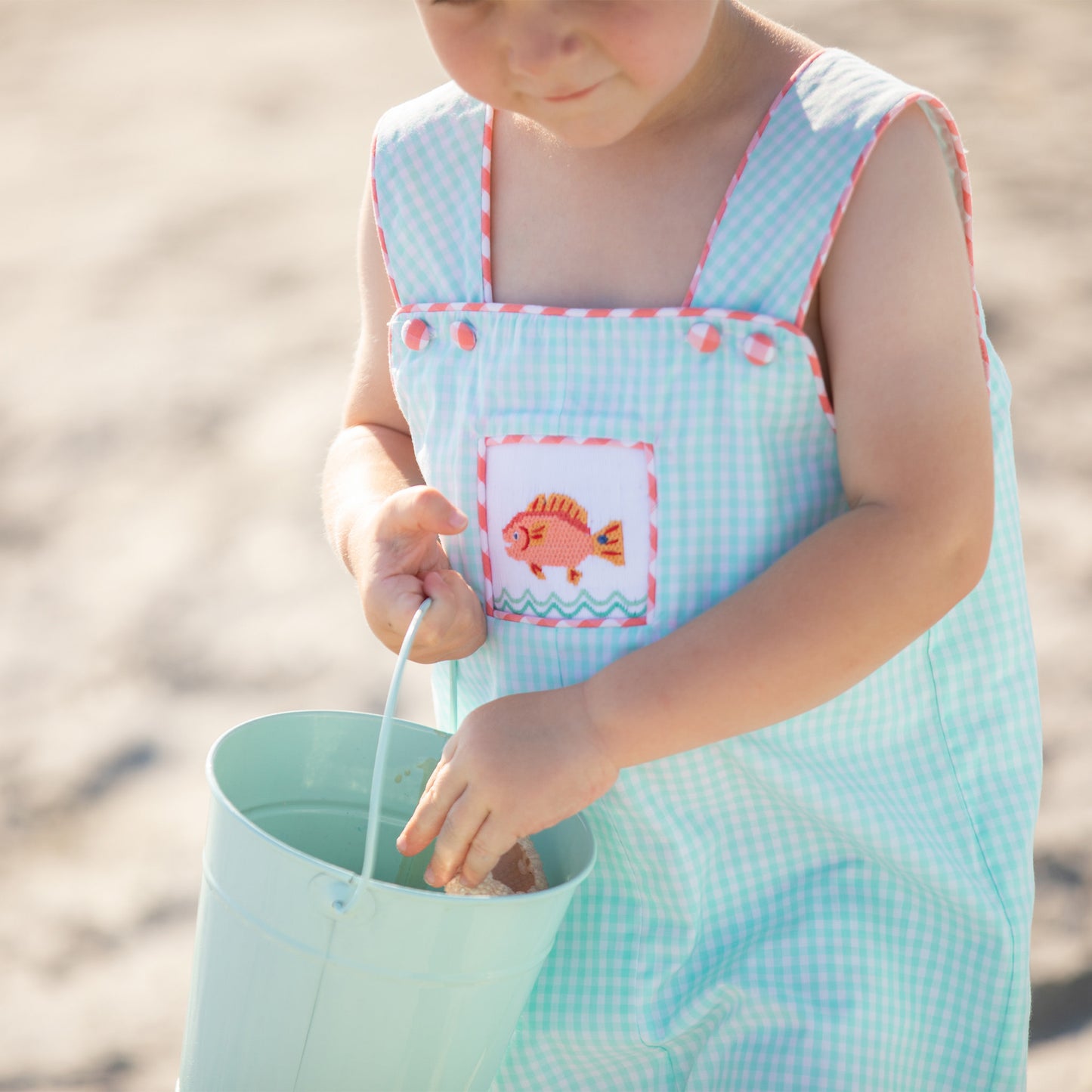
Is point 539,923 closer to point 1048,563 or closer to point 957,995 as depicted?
point 957,995

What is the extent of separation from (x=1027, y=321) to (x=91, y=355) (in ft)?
6.73

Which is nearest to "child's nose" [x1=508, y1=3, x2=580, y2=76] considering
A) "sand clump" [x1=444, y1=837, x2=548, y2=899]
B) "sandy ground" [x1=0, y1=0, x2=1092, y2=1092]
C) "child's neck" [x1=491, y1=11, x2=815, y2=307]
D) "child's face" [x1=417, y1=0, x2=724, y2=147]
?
"child's face" [x1=417, y1=0, x2=724, y2=147]

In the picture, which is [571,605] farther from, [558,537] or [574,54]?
[574,54]

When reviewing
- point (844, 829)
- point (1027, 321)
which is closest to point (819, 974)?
point (844, 829)

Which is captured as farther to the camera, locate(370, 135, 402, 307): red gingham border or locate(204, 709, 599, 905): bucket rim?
locate(370, 135, 402, 307): red gingham border

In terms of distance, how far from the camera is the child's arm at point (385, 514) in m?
0.95

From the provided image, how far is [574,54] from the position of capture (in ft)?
2.70

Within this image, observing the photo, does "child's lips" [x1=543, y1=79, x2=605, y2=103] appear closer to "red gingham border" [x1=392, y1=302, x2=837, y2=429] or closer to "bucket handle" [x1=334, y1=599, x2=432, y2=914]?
"red gingham border" [x1=392, y1=302, x2=837, y2=429]

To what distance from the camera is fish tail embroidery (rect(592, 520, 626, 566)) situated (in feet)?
3.11

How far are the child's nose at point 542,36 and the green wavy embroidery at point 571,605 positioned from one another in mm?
342

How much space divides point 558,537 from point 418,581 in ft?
0.33

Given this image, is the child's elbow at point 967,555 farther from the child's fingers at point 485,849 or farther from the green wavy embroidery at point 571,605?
the child's fingers at point 485,849

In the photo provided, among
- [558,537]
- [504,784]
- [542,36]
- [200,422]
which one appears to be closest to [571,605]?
[558,537]

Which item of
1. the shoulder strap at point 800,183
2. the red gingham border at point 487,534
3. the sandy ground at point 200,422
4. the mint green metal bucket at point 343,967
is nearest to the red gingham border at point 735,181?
the shoulder strap at point 800,183
